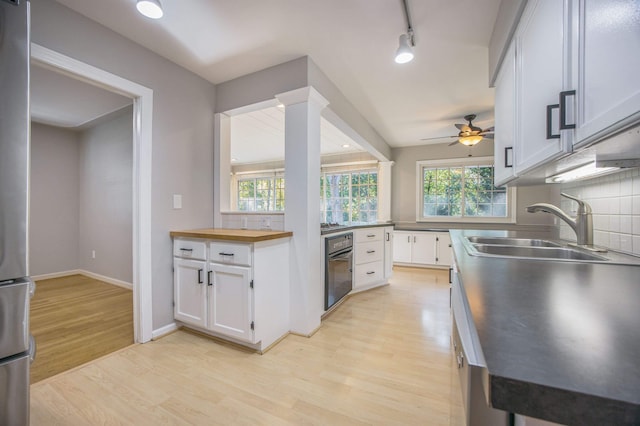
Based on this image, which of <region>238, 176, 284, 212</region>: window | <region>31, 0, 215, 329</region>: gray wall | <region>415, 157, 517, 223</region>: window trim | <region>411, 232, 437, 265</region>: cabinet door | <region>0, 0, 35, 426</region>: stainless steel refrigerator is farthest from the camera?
<region>238, 176, 284, 212</region>: window

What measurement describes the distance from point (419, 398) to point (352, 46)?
8.51 ft

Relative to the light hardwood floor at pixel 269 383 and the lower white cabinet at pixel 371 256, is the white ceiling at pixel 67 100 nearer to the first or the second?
the light hardwood floor at pixel 269 383

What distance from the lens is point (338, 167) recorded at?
579cm

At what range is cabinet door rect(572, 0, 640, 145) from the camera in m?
0.64

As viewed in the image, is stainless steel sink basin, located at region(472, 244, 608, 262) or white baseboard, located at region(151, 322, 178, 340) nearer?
stainless steel sink basin, located at region(472, 244, 608, 262)

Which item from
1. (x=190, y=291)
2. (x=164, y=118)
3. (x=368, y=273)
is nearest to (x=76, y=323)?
(x=190, y=291)

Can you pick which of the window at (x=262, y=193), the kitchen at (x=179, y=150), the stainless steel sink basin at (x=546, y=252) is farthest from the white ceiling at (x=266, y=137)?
the stainless steel sink basin at (x=546, y=252)

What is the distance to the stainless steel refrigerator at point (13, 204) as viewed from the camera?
0.83 metres

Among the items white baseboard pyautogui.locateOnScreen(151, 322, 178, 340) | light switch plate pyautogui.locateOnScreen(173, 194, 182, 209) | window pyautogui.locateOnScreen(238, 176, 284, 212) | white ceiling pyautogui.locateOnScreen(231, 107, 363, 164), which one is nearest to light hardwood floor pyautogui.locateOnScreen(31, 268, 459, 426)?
white baseboard pyautogui.locateOnScreen(151, 322, 178, 340)

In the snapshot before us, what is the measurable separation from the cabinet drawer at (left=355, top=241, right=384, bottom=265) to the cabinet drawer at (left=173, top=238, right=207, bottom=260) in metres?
1.86

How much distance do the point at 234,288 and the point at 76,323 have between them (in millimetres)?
1848

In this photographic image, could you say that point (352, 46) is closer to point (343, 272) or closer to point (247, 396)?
point (343, 272)

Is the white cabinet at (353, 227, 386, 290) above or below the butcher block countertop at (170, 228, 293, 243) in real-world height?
below

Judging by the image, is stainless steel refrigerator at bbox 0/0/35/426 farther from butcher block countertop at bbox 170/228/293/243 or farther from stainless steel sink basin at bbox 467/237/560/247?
stainless steel sink basin at bbox 467/237/560/247
